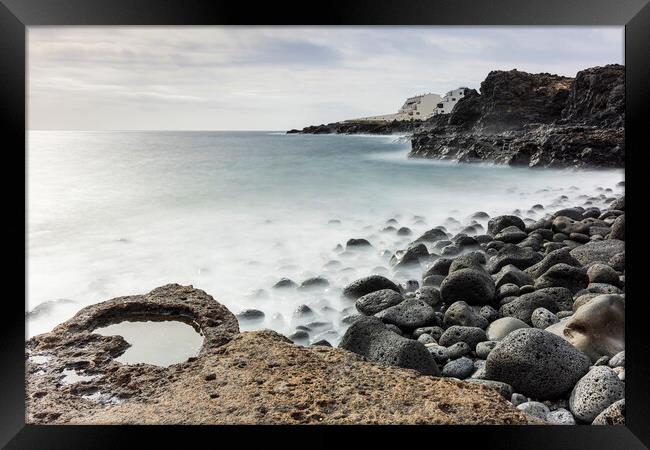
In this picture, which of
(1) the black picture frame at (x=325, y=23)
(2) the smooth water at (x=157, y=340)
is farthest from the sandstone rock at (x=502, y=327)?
(2) the smooth water at (x=157, y=340)

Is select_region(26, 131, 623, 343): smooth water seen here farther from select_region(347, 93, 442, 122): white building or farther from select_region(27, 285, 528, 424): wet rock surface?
select_region(27, 285, 528, 424): wet rock surface

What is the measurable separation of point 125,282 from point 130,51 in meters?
1.48

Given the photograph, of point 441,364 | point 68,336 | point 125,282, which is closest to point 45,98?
point 125,282

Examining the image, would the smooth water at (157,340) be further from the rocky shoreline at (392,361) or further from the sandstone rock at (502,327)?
the sandstone rock at (502,327)

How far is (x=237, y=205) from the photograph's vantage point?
3.84 meters

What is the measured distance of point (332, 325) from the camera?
2.77m

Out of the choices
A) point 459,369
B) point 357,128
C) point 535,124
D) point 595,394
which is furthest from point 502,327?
point 535,124

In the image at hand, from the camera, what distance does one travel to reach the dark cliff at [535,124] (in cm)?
351

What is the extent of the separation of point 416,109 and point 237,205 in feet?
4.60

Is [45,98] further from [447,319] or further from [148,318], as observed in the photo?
[447,319]

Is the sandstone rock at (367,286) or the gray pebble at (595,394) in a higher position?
the sandstone rock at (367,286)

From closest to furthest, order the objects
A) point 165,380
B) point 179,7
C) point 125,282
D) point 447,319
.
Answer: point 179,7 < point 165,380 < point 447,319 < point 125,282

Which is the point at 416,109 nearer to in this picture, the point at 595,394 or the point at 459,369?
the point at 459,369

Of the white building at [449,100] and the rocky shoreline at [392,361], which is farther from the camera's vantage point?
the white building at [449,100]
